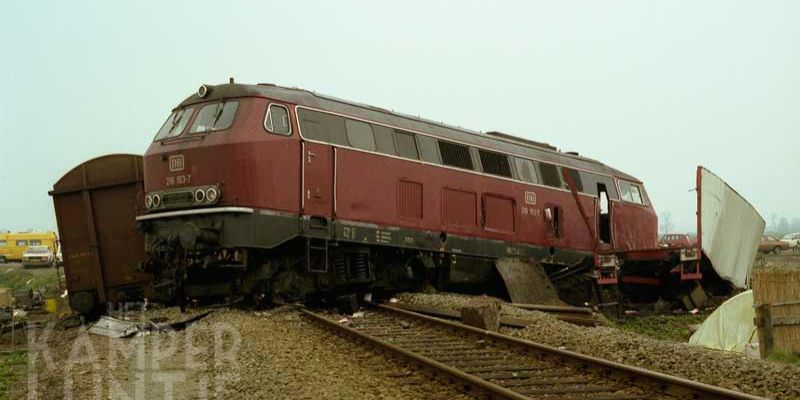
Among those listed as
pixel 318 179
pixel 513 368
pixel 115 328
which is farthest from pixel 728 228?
pixel 115 328

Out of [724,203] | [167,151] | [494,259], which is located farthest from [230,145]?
[724,203]

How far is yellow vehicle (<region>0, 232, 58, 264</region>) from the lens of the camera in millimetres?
59406

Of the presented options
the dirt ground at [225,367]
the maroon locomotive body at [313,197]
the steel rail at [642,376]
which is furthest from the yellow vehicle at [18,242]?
the steel rail at [642,376]

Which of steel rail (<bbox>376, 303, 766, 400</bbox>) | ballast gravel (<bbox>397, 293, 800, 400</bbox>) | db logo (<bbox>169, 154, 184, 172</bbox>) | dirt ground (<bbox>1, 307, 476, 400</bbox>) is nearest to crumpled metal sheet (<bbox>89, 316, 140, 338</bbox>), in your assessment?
dirt ground (<bbox>1, 307, 476, 400</bbox>)

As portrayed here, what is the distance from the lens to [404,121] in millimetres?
16125

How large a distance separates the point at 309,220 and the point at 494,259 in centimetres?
570

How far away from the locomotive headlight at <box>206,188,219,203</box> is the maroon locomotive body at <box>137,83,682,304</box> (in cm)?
2

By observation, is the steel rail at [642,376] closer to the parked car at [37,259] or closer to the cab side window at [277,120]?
the cab side window at [277,120]

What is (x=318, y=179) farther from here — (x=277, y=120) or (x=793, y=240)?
(x=793, y=240)

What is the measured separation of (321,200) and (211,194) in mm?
1907

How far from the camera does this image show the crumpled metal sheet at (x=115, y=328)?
11602 millimetres

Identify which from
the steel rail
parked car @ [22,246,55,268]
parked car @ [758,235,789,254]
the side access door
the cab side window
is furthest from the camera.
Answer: parked car @ [758,235,789,254]

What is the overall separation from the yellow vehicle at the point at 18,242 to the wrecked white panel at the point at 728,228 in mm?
50593

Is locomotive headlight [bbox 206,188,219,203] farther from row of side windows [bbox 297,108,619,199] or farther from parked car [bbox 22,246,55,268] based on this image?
parked car [bbox 22,246,55,268]
